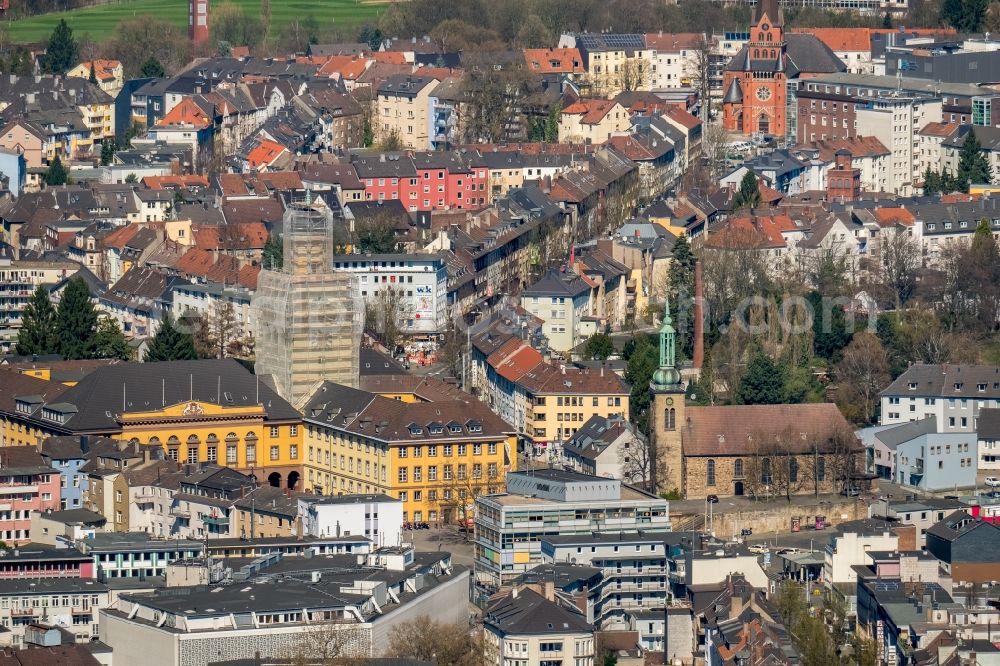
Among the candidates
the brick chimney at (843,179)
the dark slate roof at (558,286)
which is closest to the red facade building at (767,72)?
the brick chimney at (843,179)

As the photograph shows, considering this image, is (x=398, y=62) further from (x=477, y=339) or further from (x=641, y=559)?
(x=641, y=559)

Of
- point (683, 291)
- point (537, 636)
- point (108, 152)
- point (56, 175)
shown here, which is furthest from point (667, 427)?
point (108, 152)

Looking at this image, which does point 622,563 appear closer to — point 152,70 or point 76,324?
point 76,324

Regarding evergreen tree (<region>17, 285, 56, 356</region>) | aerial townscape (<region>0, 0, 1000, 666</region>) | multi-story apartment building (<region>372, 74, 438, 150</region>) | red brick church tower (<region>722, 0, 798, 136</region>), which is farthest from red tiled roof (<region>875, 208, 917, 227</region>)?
multi-story apartment building (<region>372, 74, 438, 150</region>)

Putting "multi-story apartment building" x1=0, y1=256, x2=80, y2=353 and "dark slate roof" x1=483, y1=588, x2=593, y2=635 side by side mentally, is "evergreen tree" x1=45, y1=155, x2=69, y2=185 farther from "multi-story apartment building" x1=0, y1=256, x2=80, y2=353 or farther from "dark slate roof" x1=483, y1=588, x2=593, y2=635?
"dark slate roof" x1=483, y1=588, x2=593, y2=635

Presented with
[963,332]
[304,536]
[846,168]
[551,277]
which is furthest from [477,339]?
[846,168]

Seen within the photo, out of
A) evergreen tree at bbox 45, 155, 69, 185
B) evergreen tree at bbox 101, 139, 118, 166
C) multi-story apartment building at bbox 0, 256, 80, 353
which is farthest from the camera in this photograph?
evergreen tree at bbox 101, 139, 118, 166

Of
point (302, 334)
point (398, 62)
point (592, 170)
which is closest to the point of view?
point (302, 334)
